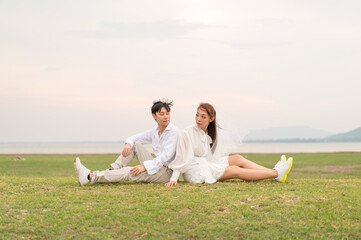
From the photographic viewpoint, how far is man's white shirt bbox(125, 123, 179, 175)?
909 centimetres

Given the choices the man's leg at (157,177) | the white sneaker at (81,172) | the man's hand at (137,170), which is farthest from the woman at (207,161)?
the white sneaker at (81,172)

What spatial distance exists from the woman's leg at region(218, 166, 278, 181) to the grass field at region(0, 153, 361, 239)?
33 cm

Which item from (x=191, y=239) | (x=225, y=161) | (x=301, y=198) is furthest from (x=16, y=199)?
(x=301, y=198)

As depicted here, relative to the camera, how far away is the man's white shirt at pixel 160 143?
29.8 ft

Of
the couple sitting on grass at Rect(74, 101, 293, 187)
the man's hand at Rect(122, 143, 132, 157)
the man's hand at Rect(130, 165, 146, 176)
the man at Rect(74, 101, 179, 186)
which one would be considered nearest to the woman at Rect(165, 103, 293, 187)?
the couple sitting on grass at Rect(74, 101, 293, 187)

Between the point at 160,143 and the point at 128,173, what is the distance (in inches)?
40.7

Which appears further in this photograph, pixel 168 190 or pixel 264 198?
pixel 168 190

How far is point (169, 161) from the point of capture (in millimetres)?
9336

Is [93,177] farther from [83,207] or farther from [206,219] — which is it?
[206,219]

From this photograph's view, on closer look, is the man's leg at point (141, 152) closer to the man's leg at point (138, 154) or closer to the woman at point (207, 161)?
the man's leg at point (138, 154)

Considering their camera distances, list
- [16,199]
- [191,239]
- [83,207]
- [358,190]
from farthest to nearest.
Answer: [358,190], [16,199], [83,207], [191,239]

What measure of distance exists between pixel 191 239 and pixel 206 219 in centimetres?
65

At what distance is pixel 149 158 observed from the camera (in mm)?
Result: 9531

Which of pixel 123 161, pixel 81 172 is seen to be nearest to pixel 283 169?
pixel 123 161
